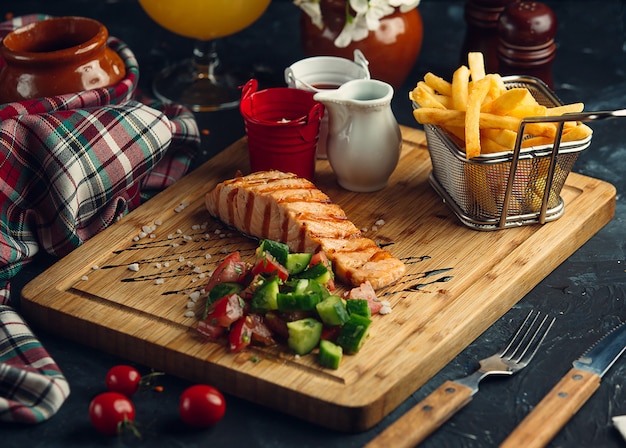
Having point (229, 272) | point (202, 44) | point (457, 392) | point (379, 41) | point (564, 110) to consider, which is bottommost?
point (457, 392)

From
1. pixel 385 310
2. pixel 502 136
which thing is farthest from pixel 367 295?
pixel 502 136

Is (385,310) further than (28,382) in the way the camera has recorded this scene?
Yes

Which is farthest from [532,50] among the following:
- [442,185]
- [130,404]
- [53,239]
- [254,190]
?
[130,404]

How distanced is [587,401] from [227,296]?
1.17 meters

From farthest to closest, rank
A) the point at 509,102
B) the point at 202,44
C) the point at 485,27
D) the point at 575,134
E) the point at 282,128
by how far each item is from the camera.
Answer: the point at 202,44
the point at 485,27
the point at 282,128
the point at 575,134
the point at 509,102

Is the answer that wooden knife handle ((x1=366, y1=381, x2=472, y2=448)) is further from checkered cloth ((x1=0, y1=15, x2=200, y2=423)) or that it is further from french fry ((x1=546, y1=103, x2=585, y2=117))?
checkered cloth ((x1=0, y1=15, x2=200, y2=423))

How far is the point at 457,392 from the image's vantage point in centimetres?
292

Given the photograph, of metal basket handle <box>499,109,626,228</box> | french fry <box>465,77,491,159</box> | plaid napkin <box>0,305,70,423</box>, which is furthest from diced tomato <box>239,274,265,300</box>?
metal basket handle <box>499,109,626,228</box>

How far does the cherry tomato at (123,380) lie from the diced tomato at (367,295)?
0.76m

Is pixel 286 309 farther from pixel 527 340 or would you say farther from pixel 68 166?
pixel 68 166

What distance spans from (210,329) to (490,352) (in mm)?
922

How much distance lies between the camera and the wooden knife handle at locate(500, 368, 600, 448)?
2769 mm

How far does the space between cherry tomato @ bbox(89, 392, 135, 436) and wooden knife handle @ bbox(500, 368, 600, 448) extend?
109cm

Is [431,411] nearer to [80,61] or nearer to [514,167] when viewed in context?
[514,167]
